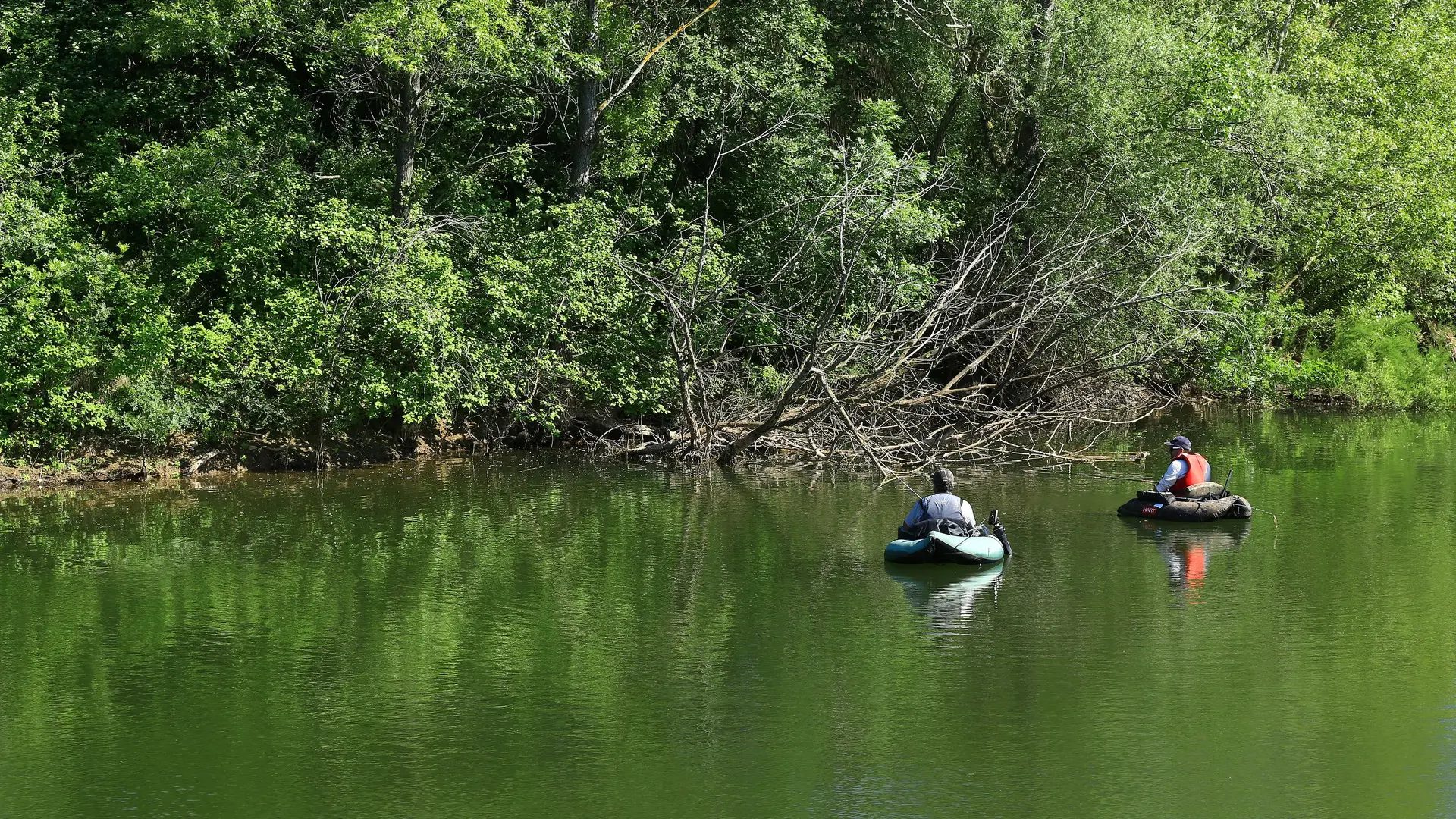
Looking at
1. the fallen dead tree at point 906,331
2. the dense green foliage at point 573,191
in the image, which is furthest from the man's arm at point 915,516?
the dense green foliage at point 573,191

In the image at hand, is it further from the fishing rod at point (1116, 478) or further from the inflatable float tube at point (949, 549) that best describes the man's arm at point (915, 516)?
the fishing rod at point (1116, 478)

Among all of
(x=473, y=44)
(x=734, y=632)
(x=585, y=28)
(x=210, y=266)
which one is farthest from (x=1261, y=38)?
(x=734, y=632)

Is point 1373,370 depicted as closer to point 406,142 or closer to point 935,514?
point 935,514

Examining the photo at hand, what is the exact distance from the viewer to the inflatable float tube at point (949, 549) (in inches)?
→ 609

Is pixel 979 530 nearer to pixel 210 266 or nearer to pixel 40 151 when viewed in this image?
pixel 210 266

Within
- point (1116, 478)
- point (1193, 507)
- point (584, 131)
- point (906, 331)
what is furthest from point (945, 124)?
point (1193, 507)

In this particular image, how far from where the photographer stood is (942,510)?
52.1 feet

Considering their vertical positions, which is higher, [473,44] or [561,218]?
[473,44]

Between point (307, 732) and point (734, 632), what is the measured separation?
4129 mm

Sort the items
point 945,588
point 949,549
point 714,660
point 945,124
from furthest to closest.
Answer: point 945,124 < point 949,549 < point 945,588 < point 714,660

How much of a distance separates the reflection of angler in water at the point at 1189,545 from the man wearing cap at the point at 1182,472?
628 mm

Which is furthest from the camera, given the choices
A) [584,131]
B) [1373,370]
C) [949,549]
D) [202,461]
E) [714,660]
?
[1373,370]

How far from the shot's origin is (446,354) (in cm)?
2277

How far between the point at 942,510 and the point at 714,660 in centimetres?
463
